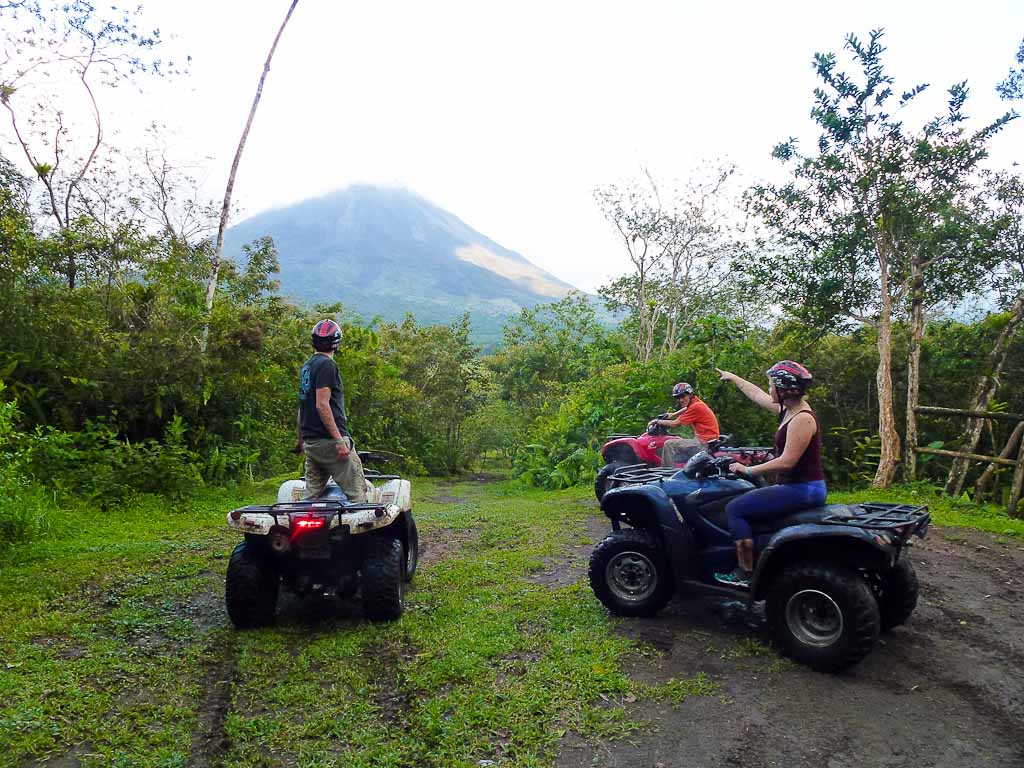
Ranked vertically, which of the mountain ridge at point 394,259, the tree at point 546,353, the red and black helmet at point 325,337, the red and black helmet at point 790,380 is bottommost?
the red and black helmet at point 790,380

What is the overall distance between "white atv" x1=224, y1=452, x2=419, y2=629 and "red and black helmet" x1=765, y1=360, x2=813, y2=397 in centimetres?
267

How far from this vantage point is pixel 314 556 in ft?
14.9

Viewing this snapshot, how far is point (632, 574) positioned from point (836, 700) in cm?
161

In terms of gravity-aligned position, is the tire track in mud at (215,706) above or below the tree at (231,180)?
below

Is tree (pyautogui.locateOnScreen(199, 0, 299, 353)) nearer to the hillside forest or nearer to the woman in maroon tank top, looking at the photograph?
the hillside forest

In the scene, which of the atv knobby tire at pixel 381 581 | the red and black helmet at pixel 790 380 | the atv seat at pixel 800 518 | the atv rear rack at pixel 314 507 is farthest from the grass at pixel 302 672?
the red and black helmet at pixel 790 380

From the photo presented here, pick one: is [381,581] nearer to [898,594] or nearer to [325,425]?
[325,425]

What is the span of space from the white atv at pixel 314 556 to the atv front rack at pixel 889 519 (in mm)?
2865

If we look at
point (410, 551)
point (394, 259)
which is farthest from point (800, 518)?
point (394, 259)

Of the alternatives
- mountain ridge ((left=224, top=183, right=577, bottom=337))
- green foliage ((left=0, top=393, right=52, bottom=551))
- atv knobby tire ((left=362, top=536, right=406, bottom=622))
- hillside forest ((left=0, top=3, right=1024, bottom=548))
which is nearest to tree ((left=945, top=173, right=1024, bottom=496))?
hillside forest ((left=0, top=3, right=1024, bottom=548))

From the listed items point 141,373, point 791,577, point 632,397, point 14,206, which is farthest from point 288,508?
point 632,397

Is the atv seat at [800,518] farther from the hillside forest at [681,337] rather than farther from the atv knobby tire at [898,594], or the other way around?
the hillside forest at [681,337]

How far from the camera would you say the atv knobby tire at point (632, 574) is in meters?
4.87

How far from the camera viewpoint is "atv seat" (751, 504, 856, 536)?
Result: 168 inches
